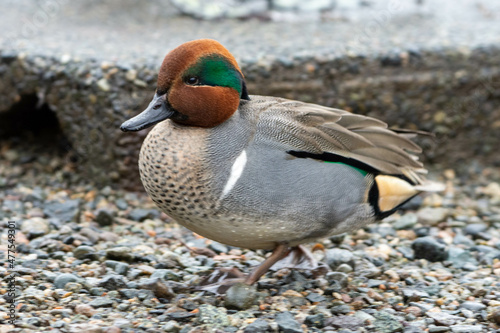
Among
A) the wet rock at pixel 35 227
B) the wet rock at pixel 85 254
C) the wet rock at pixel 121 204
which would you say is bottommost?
the wet rock at pixel 35 227

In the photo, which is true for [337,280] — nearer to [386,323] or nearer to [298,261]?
[298,261]

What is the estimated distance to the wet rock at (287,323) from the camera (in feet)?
9.72

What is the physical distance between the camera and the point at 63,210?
182 inches

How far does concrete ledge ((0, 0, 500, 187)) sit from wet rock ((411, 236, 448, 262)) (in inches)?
69.9

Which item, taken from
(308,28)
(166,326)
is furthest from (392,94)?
(166,326)

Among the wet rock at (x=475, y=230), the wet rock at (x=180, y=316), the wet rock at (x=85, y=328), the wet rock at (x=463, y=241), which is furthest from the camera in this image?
the wet rock at (x=475, y=230)

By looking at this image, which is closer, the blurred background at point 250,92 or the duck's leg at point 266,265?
the blurred background at point 250,92

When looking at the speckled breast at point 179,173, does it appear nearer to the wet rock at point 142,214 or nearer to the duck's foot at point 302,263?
the duck's foot at point 302,263

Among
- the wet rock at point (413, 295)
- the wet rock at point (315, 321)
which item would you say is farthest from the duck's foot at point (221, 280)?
the wet rock at point (413, 295)

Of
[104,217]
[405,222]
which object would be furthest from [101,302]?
[405,222]

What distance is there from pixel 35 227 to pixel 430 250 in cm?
259

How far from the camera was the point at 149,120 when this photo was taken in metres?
3.15

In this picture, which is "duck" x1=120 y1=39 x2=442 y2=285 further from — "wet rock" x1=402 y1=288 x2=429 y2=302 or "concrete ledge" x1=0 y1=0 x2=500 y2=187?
"concrete ledge" x1=0 y1=0 x2=500 y2=187

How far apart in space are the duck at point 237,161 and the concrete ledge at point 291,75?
1872 mm
